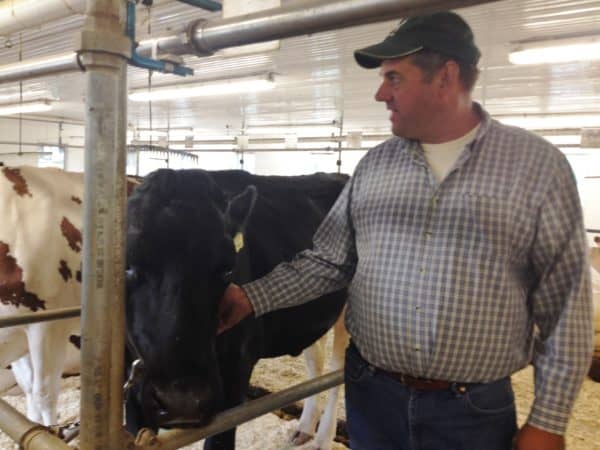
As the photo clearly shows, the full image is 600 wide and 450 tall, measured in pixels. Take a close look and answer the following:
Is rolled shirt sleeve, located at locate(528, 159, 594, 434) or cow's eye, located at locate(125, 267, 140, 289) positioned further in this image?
cow's eye, located at locate(125, 267, 140, 289)

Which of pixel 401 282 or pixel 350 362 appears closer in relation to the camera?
Answer: pixel 401 282

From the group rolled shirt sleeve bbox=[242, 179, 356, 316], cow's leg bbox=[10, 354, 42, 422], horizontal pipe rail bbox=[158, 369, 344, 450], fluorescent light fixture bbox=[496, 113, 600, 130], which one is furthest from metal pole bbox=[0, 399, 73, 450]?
fluorescent light fixture bbox=[496, 113, 600, 130]

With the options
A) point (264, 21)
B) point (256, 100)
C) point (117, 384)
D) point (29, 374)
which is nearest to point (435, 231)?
point (264, 21)

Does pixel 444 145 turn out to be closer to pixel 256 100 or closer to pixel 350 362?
pixel 350 362

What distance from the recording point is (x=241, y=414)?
1381 mm

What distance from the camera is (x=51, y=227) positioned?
8.59ft

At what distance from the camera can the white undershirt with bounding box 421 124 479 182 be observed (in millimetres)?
1401

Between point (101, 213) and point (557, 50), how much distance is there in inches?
232

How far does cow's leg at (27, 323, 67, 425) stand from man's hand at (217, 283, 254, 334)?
1.32 meters

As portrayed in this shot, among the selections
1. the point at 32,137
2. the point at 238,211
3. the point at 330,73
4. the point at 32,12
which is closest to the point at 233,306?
the point at 238,211

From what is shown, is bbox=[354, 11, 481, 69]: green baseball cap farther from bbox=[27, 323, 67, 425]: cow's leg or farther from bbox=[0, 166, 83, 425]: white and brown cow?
bbox=[27, 323, 67, 425]: cow's leg

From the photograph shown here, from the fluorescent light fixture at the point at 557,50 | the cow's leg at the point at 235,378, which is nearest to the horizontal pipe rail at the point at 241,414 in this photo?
the cow's leg at the point at 235,378

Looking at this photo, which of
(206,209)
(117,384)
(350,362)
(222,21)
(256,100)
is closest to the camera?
(117,384)

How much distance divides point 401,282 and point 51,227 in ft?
6.36
